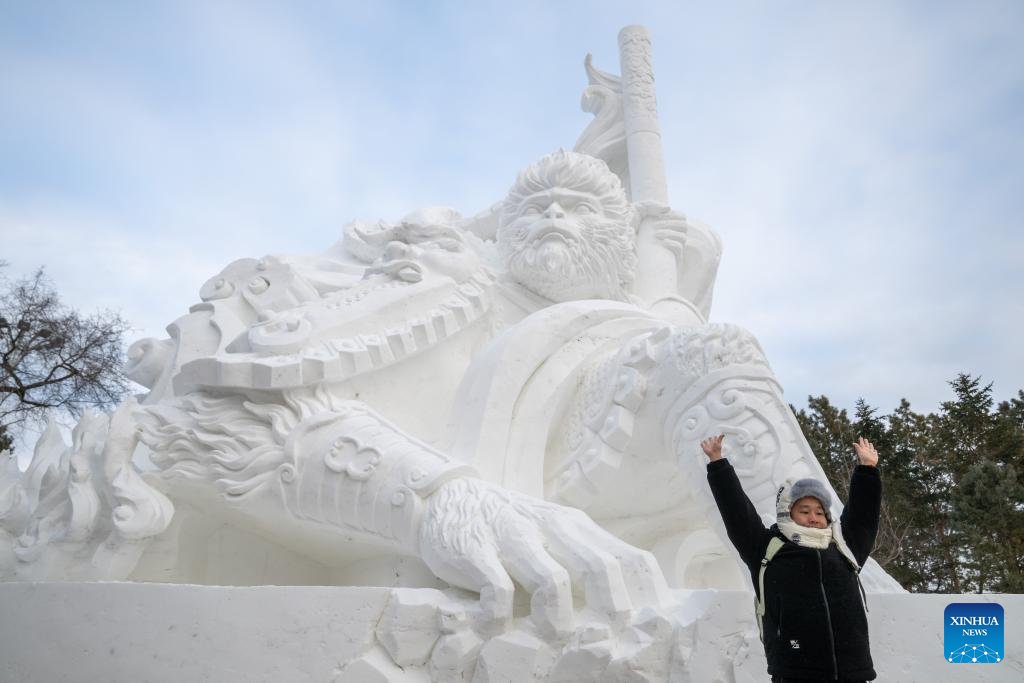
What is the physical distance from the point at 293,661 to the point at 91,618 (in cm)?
74

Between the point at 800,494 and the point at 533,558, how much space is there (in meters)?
0.76

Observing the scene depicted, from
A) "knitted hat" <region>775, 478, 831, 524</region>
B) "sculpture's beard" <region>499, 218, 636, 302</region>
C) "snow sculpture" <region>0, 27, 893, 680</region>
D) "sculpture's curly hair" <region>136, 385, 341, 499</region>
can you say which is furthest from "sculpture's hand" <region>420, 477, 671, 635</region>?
"sculpture's beard" <region>499, 218, 636, 302</region>

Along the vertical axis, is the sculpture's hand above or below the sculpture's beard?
below

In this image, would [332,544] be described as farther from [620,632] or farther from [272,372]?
[620,632]

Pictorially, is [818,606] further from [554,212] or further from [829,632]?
[554,212]

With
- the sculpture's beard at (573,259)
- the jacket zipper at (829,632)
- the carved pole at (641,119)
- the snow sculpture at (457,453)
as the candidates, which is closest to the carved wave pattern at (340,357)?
the snow sculpture at (457,453)

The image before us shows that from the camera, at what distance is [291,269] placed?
395 centimetres

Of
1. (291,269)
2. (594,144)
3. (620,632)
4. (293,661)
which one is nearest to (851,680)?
(620,632)

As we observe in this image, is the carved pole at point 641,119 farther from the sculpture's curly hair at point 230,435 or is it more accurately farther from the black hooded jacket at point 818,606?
the black hooded jacket at point 818,606

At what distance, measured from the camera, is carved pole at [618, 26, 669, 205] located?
17.9ft

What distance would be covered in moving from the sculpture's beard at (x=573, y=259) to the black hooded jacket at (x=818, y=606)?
7.01ft

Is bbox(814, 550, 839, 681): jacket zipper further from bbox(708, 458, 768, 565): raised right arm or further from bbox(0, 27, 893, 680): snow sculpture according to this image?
bbox(0, 27, 893, 680): snow sculpture

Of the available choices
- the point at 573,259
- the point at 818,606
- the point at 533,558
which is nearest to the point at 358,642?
the point at 533,558

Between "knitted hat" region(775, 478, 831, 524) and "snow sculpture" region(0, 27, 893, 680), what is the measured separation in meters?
0.53
